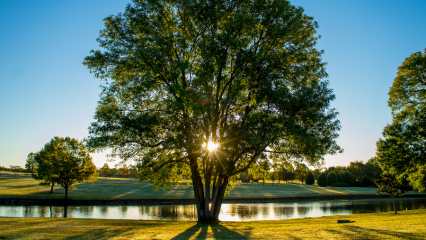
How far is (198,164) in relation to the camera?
1235 inches

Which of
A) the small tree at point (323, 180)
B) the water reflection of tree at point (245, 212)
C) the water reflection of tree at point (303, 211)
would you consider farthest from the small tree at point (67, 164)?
the small tree at point (323, 180)

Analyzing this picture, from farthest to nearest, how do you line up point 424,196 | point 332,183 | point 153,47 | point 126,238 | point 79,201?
point 332,183 < point 424,196 < point 79,201 < point 153,47 < point 126,238

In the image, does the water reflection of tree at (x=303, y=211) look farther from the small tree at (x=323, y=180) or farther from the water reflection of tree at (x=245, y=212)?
the small tree at (x=323, y=180)

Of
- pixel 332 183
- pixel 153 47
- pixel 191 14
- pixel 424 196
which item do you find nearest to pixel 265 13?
pixel 191 14

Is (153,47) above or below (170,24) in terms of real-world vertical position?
below

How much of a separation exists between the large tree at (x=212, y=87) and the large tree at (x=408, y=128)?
10555 mm

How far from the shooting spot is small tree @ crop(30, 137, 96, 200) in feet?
229

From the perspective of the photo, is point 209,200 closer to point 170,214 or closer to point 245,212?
point 170,214

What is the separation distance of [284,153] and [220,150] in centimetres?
454

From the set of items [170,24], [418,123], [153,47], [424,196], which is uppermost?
[170,24]

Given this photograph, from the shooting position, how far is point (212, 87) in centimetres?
2694

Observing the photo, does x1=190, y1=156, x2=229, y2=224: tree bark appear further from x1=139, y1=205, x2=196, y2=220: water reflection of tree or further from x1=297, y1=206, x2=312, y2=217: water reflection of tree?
x1=297, y1=206, x2=312, y2=217: water reflection of tree

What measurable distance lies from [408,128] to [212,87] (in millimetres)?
18170

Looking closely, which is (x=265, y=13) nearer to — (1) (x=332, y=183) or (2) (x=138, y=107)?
(2) (x=138, y=107)
